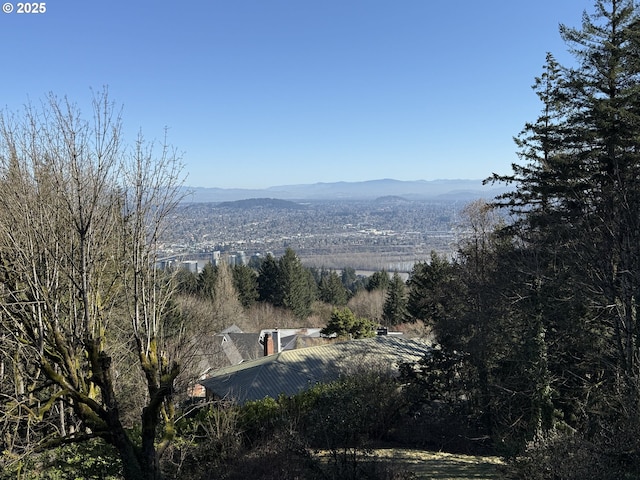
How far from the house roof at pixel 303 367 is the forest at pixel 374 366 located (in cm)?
203

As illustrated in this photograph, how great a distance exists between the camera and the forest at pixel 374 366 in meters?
6.29

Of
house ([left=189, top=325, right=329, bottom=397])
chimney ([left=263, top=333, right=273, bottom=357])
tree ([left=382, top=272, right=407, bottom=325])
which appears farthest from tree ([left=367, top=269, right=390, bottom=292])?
chimney ([left=263, top=333, right=273, bottom=357])

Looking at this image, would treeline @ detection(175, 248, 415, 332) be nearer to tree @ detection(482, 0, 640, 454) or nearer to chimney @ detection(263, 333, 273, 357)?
chimney @ detection(263, 333, 273, 357)

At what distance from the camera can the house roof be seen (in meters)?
16.2

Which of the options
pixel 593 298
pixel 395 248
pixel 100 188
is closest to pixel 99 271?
pixel 100 188

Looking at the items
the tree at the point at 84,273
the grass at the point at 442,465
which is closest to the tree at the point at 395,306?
the grass at the point at 442,465

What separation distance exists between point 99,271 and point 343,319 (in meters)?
23.4

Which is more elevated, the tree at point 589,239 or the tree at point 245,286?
the tree at point 589,239

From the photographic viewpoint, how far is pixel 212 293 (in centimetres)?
3981

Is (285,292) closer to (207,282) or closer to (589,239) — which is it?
(207,282)

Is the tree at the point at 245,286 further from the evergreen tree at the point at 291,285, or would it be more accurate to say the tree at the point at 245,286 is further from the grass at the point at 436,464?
the grass at the point at 436,464

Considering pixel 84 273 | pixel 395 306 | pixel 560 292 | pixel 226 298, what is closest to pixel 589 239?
pixel 560 292

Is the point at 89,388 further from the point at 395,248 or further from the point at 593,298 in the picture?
the point at 395,248

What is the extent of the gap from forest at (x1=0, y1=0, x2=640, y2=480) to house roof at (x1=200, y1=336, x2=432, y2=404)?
2031mm
